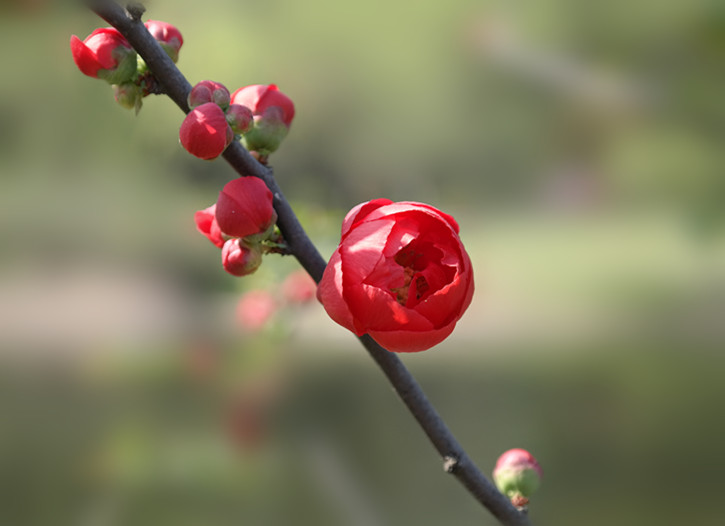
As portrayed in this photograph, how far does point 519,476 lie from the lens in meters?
0.33

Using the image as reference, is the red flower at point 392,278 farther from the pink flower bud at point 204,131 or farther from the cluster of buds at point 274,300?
the cluster of buds at point 274,300

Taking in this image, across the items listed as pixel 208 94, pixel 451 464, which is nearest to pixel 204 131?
pixel 208 94

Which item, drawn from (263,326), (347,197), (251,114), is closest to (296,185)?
(347,197)

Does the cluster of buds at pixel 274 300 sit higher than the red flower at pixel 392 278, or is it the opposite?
the cluster of buds at pixel 274 300

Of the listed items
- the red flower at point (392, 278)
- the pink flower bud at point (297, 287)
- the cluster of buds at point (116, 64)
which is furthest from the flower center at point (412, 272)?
the pink flower bud at point (297, 287)

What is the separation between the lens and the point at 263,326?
1.27 metres

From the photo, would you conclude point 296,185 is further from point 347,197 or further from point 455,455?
point 455,455

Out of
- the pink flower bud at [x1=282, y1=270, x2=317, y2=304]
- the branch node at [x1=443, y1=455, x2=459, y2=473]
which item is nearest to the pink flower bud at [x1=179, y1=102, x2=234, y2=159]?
the branch node at [x1=443, y1=455, x2=459, y2=473]

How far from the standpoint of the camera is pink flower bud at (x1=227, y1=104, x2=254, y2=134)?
25 centimetres

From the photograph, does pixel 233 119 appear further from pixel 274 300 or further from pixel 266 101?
pixel 274 300

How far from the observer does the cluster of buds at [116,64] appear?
25cm

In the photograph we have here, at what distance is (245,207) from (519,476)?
0.20 meters

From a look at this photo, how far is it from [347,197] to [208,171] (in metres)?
0.24

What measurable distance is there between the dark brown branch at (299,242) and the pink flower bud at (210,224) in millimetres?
25
